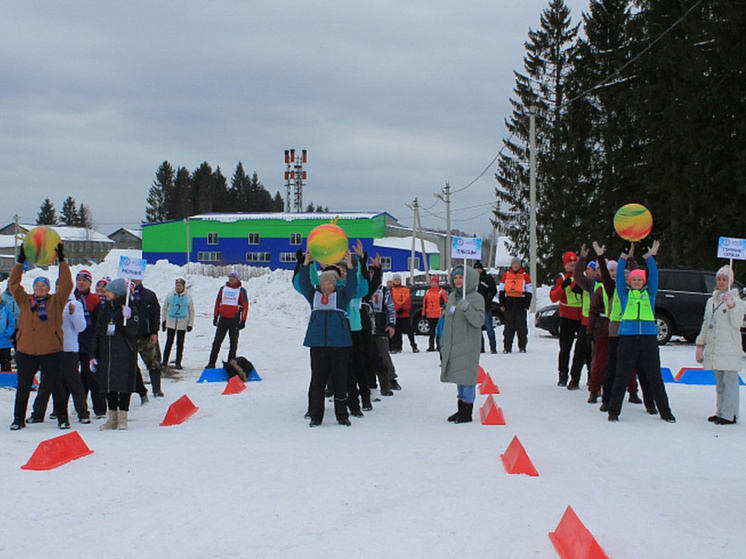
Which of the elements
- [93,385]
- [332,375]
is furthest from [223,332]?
[332,375]

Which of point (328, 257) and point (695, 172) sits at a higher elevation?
point (695, 172)

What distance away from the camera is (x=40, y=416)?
8664mm

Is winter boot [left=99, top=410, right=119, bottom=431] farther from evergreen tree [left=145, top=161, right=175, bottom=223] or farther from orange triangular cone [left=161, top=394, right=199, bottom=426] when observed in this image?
evergreen tree [left=145, top=161, right=175, bottom=223]

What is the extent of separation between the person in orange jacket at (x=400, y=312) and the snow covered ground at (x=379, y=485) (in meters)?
7.77

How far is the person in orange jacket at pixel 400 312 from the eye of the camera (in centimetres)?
1764

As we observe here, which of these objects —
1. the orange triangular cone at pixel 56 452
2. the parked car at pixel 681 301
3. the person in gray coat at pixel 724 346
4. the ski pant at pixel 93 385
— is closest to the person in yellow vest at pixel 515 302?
the parked car at pixel 681 301

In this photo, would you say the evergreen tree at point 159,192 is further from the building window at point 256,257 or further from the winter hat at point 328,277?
the winter hat at point 328,277

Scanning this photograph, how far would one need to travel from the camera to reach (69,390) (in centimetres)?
877

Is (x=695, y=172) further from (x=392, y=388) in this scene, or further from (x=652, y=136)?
(x=392, y=388)

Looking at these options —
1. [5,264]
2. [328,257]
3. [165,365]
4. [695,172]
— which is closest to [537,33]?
[695,172]

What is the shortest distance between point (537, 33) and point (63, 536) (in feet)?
130

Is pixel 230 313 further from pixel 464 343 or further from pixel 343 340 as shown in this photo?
pixel 464 343

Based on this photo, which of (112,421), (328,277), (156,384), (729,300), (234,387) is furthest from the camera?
(234,387)

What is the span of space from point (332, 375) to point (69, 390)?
3.20m
